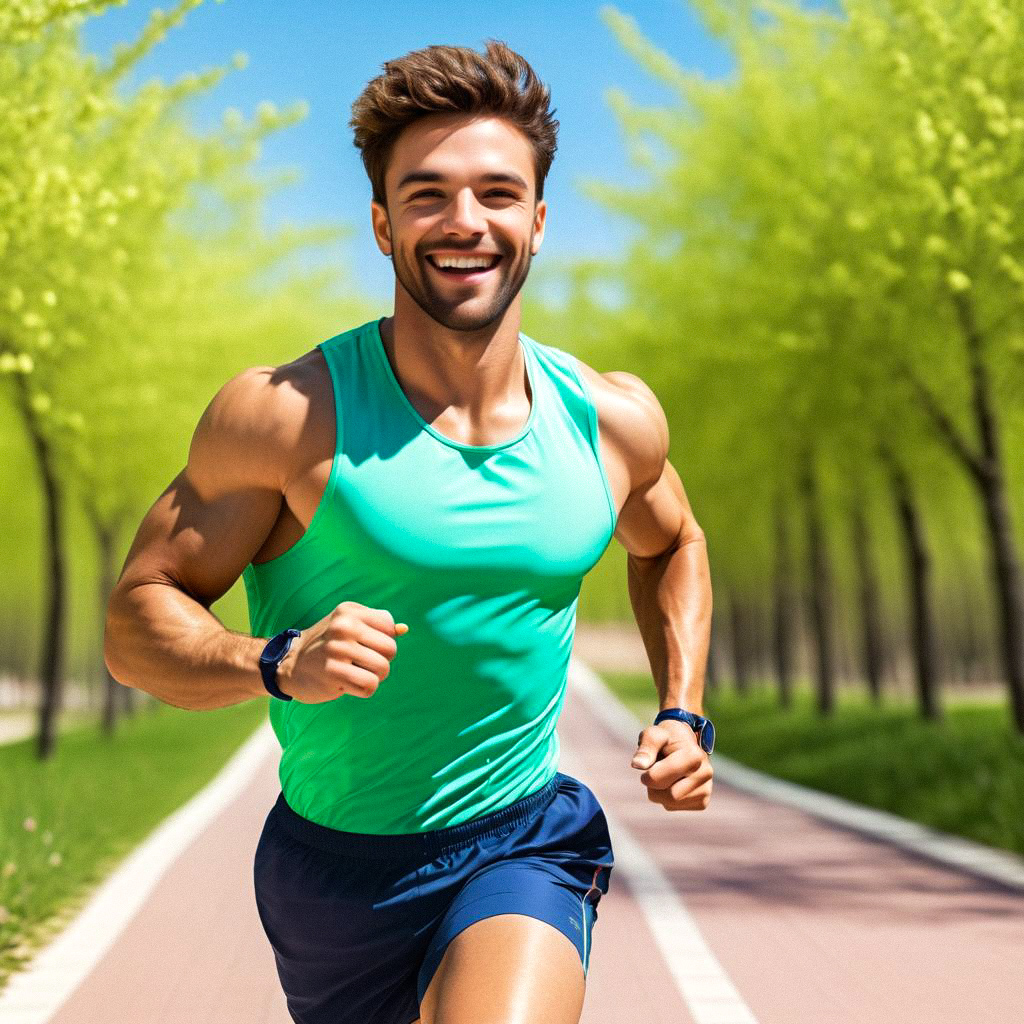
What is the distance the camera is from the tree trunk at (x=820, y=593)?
2317 centimetres

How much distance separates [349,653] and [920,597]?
1734 cm

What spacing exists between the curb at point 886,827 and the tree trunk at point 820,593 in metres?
2.14

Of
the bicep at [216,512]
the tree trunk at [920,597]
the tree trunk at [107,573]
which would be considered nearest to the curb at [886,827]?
the tree trunk at [920,597]

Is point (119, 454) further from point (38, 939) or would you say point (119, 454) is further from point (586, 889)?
point (586, 889)

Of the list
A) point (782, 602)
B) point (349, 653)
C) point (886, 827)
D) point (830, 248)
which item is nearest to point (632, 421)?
point (349, 653)

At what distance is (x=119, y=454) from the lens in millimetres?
21344

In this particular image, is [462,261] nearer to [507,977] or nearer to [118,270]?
[507,977]

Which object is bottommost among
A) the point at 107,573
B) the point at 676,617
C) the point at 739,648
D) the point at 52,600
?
the point at 739,648

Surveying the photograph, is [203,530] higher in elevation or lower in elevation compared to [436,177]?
lower

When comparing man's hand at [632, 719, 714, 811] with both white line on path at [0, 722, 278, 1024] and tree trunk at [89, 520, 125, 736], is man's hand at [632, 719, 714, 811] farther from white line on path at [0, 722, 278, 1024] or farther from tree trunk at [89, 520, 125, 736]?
tree trunk at [89, 520, 125, 736]

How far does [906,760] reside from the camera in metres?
15.5

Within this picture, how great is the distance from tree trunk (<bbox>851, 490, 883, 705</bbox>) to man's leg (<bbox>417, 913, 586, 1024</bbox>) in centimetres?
2146

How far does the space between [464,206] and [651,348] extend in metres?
19.1

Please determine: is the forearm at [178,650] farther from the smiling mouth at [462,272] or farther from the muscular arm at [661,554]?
the muscular arm at [661,554]
